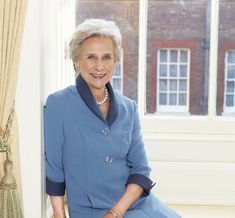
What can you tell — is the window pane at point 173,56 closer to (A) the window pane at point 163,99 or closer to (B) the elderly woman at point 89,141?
(A) the window pane at point 163,99

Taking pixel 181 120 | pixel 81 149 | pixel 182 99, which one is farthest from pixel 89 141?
pixel 182 99

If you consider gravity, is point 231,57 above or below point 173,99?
above

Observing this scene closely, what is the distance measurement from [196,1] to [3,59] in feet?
4.49

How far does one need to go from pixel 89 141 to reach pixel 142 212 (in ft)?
1.22

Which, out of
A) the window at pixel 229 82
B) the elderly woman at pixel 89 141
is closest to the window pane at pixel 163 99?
the window at pixel 229 82

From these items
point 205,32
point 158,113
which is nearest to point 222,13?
point 205,32

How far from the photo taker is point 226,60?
2.93 metres

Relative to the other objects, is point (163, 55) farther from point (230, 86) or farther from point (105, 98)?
point (105, 98)

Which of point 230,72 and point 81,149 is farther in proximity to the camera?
point 230,72

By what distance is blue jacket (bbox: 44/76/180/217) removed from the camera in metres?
2.11

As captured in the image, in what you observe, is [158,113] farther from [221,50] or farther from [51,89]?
[51,89]

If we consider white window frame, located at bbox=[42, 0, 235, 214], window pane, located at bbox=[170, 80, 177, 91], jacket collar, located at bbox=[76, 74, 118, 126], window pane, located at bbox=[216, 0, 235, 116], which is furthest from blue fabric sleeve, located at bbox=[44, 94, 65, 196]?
window pane, located at bbox=[216, 0, 235, 116]

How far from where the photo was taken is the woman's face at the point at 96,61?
83.8 inches

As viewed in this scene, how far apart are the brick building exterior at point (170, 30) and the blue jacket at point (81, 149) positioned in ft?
2.67
